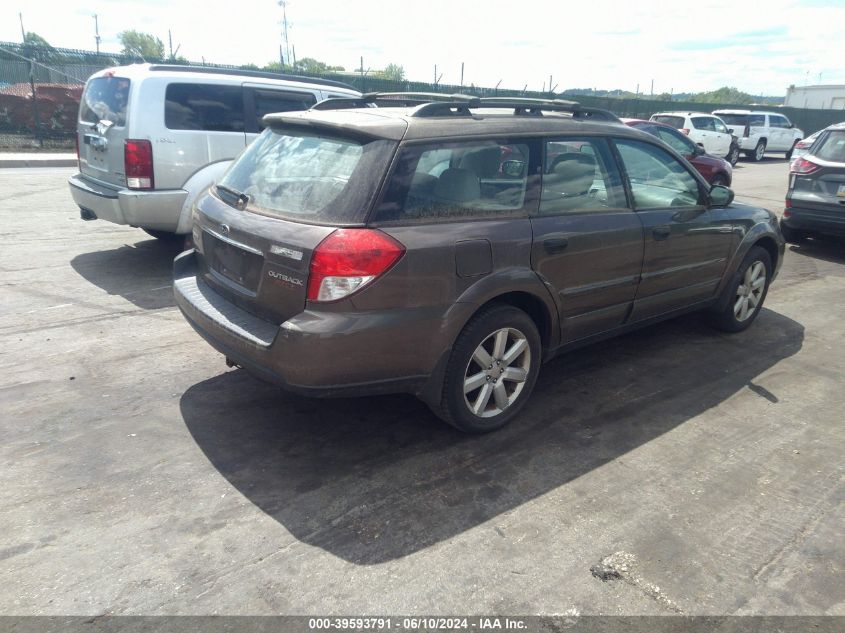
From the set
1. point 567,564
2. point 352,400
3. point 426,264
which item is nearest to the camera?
point 567,564

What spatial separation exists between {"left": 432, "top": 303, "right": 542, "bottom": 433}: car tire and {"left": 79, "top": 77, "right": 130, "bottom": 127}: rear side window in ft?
15.2

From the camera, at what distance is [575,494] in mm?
3281

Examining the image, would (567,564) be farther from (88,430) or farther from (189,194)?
(189,194)

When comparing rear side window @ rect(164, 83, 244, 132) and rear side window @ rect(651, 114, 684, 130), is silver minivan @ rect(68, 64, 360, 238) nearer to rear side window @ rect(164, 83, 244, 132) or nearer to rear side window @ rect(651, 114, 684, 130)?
rear side window @ rect(164, 83, 244, 132)

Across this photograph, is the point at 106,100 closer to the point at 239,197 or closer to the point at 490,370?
the point at 239,197

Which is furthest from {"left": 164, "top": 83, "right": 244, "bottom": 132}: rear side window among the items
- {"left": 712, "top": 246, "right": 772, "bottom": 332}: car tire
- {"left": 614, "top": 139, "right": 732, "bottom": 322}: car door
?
{"left": 712, "top": 246, "right": 772, "bottom": 332}: car tire

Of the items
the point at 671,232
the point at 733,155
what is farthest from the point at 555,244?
the point at 733,155

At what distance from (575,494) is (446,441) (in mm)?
790

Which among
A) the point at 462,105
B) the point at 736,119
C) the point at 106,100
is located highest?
the point at 736,119

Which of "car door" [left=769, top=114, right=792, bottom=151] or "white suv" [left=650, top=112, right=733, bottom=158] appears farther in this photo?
"car door" [left=769, top=114, right=792, bottom=151]

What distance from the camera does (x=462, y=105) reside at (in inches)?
149

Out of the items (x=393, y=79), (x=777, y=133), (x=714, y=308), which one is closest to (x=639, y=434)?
(x=714, y=308)

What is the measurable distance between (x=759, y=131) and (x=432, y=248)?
87.6 feet

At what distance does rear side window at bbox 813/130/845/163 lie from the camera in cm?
866
